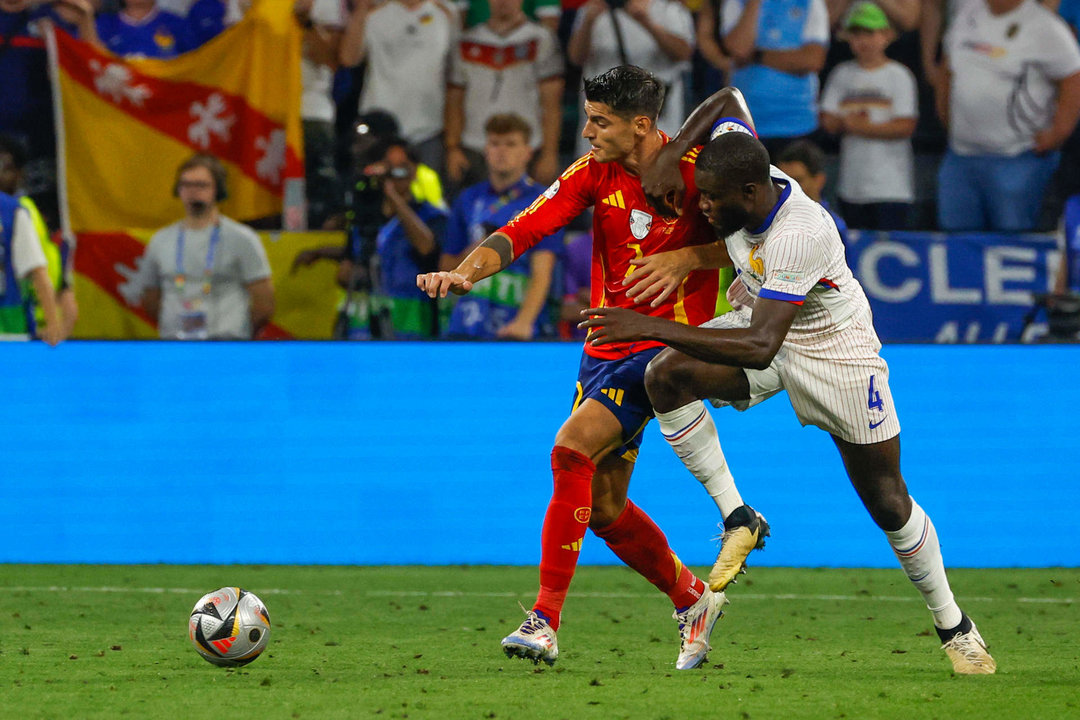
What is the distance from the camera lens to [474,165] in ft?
29.9

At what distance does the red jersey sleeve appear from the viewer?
4926mm

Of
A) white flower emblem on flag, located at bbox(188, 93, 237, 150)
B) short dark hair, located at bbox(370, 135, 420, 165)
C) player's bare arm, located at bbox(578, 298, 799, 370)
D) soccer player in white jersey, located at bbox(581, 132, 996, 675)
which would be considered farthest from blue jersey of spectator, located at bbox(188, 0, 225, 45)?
player's bare arm, located at bbox(578, 298, 799, 370)

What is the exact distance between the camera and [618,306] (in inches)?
192

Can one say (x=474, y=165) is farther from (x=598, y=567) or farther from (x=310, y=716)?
(x=310, y=716)

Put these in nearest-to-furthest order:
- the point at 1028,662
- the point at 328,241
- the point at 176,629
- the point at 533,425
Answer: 1. the point at 1028,662
2. the point at 176,629
3. the point at 533,425
4. the point at 328,241

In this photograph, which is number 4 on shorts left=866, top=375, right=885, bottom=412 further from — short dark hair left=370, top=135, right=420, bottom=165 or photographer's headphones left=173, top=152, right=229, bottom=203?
photographer's headphones left=173, top=152, right=229, bottom=203

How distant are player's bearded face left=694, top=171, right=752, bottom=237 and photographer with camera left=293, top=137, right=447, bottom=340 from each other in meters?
4.14

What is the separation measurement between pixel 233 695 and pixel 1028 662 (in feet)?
8.85

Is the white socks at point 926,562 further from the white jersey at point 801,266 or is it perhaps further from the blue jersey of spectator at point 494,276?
the blue jersey of spectator at point 494,276

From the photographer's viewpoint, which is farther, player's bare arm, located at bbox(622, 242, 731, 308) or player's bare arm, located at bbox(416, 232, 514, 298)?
player's bare arm, located at bbox(622, 242, 731, 308)

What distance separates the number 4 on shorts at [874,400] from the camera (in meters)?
4.55

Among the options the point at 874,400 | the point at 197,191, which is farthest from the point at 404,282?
the point at 874,400

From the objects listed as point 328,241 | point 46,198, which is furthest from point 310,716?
point 46,198

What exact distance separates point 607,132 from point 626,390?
0.87 m
